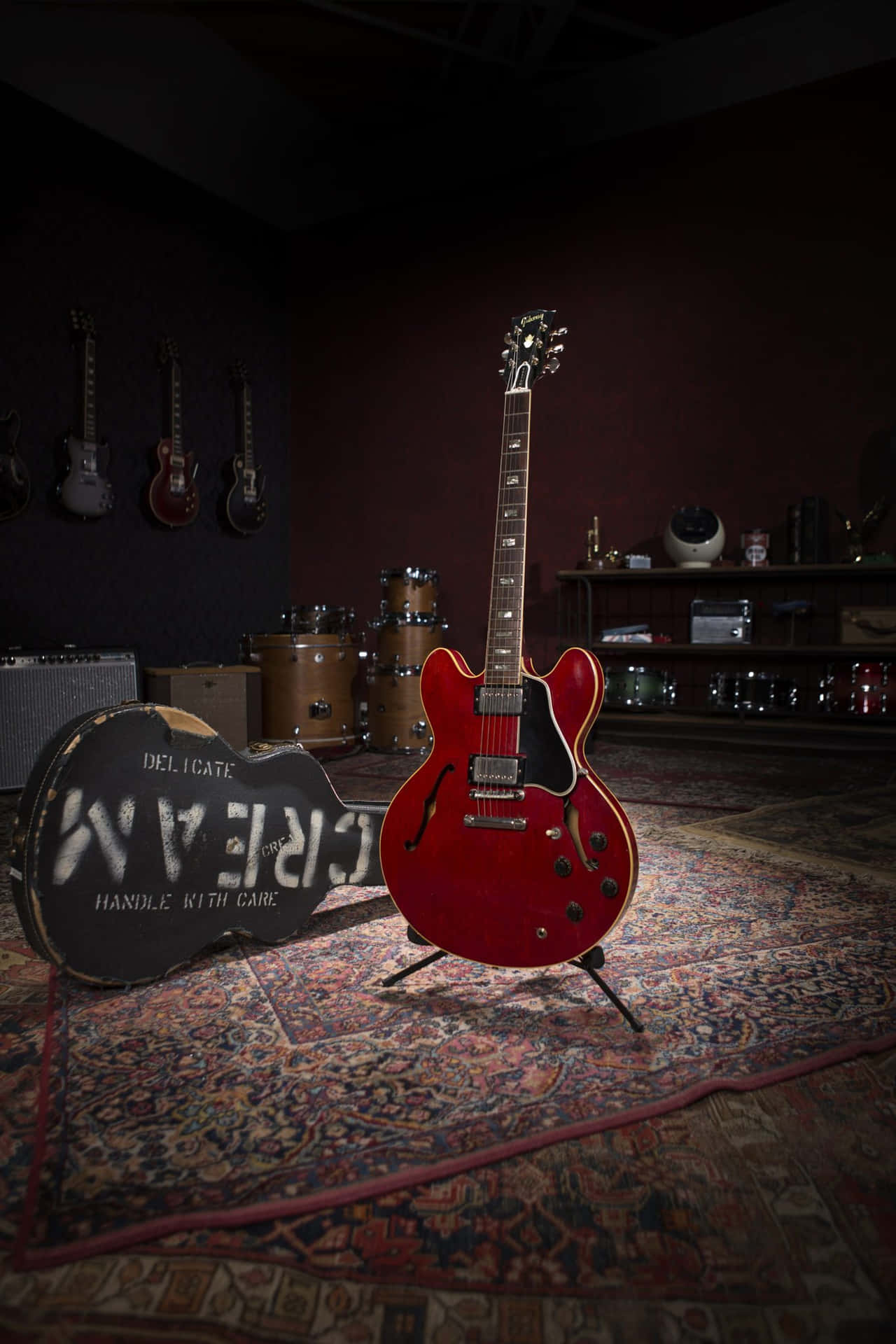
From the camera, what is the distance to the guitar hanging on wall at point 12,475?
3871mm

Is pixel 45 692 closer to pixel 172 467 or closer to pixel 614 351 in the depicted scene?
pixel 172 467

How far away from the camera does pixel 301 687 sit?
14.5 feet

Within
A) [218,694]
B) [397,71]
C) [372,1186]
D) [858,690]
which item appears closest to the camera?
[372,1186]

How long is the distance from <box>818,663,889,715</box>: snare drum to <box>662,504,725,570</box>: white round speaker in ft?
2.79

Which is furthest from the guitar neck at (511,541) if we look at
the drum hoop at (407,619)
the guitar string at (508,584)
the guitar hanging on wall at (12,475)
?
the guitar hanging on wall at (12,475)

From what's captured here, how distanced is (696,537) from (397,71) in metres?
3.21

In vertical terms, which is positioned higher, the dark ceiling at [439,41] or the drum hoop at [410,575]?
the dark ceiling at [439,41]

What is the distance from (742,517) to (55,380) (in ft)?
12.1

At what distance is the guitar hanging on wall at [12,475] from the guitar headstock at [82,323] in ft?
2.02

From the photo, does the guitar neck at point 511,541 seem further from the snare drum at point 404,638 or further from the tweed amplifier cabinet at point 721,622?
the tweed amplifier cabinet at point 721,622

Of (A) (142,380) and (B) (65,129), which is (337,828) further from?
(B) (65,129)

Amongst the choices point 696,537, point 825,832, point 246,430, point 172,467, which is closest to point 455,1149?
point 825,832

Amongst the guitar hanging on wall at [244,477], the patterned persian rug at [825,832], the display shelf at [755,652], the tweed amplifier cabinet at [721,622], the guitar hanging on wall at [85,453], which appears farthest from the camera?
the guitar hanging on wall at [244,477]

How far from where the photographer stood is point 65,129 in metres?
4.30
